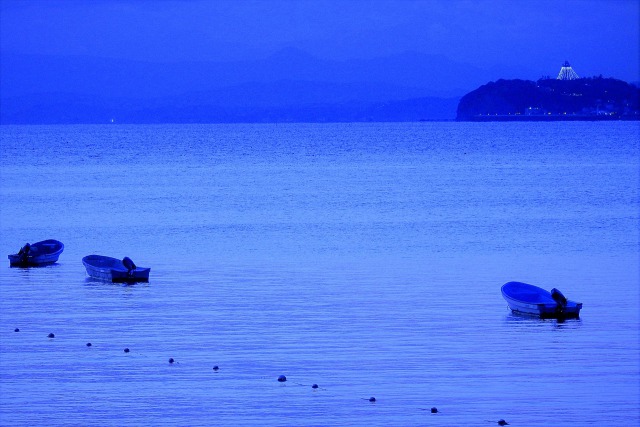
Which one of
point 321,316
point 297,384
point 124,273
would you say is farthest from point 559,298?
point 124,273

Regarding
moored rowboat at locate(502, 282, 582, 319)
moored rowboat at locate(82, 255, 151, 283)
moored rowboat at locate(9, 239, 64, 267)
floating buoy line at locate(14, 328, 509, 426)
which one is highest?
moored rowboat at locate(9, 239, 64, 267)

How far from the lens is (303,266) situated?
34.1 m

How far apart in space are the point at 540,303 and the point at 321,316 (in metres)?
5.06

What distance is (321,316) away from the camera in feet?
79.9

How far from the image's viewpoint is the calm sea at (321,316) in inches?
679

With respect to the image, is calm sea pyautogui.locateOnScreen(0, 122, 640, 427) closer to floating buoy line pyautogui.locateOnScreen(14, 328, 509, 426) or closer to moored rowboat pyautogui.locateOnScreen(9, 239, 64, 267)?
floating buoy line pyautogui.locateOnScreen(14, 328, 509, 426)

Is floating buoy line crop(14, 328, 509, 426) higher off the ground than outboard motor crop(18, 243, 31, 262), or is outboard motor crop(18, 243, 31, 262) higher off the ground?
outboard motor crop(18, 243, 31, 262)

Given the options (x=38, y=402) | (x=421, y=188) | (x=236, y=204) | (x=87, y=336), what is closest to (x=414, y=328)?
(x=87, y=336)

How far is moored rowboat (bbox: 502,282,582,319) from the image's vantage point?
2458 cm

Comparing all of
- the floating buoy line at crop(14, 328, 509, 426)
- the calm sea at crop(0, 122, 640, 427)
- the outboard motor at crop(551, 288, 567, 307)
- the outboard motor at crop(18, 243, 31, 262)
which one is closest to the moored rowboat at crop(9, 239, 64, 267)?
the outboard motor at crop(18, 243, 31, 262)

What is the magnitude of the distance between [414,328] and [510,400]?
18.8 ft

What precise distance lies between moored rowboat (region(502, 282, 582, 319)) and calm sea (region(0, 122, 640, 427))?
12.1 inches

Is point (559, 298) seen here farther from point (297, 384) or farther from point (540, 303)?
point (297, 384)

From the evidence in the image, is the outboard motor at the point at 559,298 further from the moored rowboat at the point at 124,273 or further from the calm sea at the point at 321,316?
the moored rowboat at the point at 124,273
